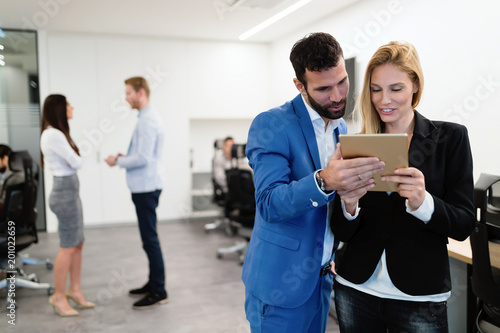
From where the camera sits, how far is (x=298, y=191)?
120cm

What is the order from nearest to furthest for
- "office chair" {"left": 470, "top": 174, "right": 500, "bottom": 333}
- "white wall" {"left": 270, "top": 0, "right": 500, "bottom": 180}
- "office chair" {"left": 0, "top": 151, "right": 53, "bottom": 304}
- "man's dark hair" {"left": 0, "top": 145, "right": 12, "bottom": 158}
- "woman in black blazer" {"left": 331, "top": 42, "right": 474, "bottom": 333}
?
1. "woman in black blazer" {"left": 331, "top": 42, "right": 474, "bottom": 333}
2. "office chair" {"left": 470, "top": 174, "right": 500, "bottom": 333}
3. "white wall" {"left": 270, "top": 0, "right": 500, "bottom": 180}
4. "office chair" {"left": 0, "top": 151, "right": 53, "bottom": 304}
5. "man's dark hair" {"left": 0, "top": 145, "right": 12, "bottom": 158}

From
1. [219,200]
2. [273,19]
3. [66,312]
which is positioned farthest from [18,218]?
[273,19]

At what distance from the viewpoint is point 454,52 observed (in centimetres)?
374

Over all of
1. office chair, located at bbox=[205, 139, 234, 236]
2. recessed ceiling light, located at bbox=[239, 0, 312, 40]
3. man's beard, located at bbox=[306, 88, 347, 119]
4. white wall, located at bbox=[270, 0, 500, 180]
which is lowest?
office chair, located at bbox=[205, 139, 234, 236]

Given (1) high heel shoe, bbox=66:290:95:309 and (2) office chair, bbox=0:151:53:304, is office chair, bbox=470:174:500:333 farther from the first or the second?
(2) office chair, bbox=0:151:53:304

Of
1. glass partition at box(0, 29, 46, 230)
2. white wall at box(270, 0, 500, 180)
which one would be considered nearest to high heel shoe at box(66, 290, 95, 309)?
glass partition at box(0, 29, 46, 230)

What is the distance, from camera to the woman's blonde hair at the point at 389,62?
4.28 ft

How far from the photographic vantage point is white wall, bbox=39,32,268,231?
249 inches

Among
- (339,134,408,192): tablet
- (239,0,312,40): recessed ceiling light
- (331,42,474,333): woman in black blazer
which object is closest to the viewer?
(339,134,408,192): tablet

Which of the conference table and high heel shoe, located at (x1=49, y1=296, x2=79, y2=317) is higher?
the conference table

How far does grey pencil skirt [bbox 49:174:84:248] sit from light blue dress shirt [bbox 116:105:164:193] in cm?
43

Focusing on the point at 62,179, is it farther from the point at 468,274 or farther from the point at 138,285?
the point at 468,274

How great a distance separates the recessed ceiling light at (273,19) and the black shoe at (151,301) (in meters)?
3.50

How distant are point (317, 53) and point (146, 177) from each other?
2.43m
